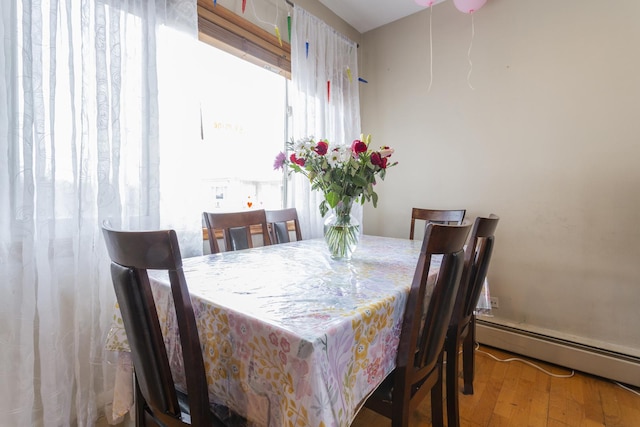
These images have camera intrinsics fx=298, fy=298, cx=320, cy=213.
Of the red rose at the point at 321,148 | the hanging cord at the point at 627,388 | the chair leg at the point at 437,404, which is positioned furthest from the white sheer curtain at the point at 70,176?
the hanging cord at the point at 627,388

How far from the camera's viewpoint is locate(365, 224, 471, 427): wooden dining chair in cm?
80

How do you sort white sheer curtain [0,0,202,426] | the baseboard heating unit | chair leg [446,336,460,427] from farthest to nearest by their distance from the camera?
the baseboard heating unit < chair leg [446,336,460,427] < white sheer curtain [0,0,202,426]

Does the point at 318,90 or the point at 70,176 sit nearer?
the point at 70,176

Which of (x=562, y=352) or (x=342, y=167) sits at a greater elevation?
(x=342, y=167)

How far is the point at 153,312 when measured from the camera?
0.69m

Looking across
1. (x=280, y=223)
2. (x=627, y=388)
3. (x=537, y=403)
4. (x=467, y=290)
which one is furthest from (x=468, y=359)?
(x=280, y=223)

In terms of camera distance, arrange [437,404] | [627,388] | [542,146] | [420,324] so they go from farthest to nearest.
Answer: [542,146] → [627,388] → [437,404] → [420,324]

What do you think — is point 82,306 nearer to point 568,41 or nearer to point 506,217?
point 506,217

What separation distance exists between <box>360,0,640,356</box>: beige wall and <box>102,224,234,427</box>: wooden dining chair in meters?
2.20

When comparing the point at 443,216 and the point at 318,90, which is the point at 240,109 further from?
the point at 443,216

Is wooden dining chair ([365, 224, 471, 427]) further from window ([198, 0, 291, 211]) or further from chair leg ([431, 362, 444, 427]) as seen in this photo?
window ([198, 0, 291, 211])

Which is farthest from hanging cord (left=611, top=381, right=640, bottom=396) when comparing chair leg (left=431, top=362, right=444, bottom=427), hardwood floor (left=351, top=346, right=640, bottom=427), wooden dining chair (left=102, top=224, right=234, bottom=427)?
wooden dining chair (left=102, top=224, right=234, bottom=427)

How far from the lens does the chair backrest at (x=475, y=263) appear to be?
1116 millimetres

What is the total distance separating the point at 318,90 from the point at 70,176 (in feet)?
5.69
